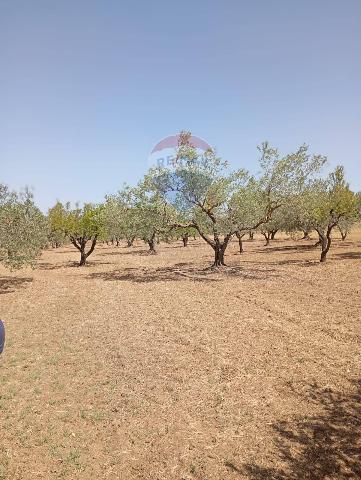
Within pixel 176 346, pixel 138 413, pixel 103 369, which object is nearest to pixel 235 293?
pixel 176 346

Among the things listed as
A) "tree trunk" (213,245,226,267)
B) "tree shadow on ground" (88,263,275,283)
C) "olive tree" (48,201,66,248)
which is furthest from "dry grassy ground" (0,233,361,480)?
"olive tree" (48,201,66,248)

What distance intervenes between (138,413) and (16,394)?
3762 millimetres

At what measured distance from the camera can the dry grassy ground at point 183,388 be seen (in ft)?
23.7

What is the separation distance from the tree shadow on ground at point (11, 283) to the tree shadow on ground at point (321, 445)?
69.0ft

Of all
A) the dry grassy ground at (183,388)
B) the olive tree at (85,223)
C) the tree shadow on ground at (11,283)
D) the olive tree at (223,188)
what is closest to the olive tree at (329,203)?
the olive tree at (223,188)

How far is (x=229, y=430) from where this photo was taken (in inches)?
321

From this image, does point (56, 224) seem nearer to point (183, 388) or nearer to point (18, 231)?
point (18, 231)

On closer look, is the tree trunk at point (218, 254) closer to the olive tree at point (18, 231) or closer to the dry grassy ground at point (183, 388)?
the dry grassy ground at point (183, 388)

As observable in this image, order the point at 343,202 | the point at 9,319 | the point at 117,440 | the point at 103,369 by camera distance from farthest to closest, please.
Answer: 1. the point at 343,202
2. the point at 9,319
3. the point at 103,369
4. the point at 117,440

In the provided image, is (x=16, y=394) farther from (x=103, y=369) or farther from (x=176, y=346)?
(x=176, y=346)

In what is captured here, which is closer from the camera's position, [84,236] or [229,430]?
[229,430]

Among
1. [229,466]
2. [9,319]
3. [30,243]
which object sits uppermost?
[30,243]

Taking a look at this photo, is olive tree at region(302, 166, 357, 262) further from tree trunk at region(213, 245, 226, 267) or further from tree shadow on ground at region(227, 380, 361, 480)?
tree shadow on ground at region(227, 380, 361, 480)

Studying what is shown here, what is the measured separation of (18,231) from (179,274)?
44.2ft
